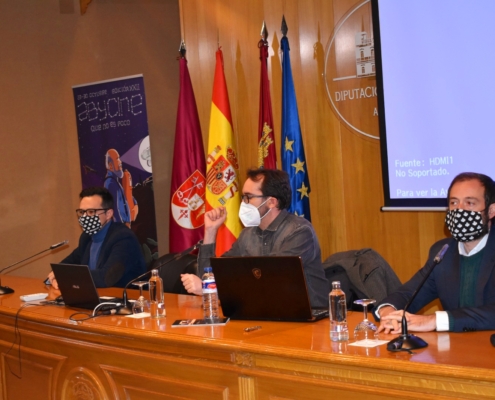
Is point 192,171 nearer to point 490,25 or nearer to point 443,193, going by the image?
point 443,193

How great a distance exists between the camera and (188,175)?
5.23 metres

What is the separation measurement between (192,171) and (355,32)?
164 cm

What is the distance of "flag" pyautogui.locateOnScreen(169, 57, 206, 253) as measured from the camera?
205 inches

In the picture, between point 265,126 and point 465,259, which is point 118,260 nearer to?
point 265,126

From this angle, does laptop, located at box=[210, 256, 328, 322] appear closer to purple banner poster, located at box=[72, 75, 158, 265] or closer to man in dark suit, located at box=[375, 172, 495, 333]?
man in dark suit, located at box=[375, 172, 495, 333]

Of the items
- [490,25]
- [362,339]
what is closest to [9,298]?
[362,339]

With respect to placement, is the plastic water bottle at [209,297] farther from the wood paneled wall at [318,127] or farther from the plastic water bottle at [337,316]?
the wood paneled wall at [318,127]

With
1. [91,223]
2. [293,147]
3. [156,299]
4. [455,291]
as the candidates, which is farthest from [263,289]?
→ [293,147]

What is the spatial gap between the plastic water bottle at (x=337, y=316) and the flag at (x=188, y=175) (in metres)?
2.91

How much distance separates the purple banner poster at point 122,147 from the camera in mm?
5988

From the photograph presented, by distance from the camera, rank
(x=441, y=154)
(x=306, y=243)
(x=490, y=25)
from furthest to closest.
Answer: (x=441, y=154) → (x=490, y=25) → (x=306, y=243)

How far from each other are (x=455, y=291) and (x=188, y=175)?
2.92 meters

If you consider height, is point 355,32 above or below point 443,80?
above

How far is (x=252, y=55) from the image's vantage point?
501 centimetres
